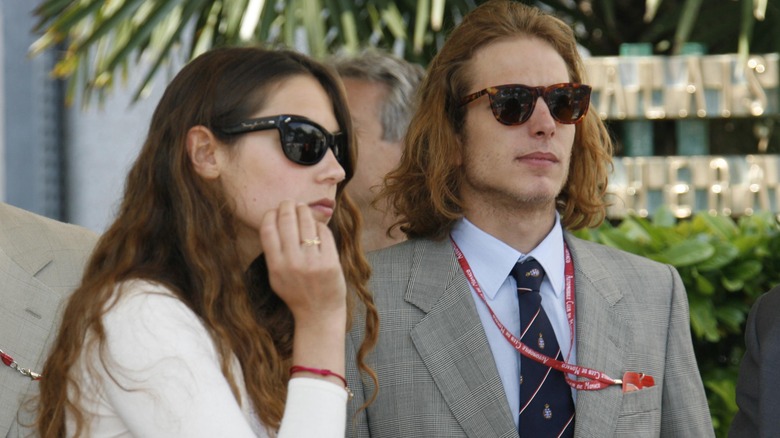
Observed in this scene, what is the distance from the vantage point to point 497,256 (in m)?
2.86

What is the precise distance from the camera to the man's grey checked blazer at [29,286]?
2469 millimetres

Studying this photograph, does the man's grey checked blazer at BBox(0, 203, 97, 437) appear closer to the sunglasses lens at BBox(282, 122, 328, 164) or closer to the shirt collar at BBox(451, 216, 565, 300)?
the sunglasses lens at BBox(282, 122, 328, 164)

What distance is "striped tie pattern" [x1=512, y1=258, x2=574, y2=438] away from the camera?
2.64 m

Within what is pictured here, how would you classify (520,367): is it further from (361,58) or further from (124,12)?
(124,12)

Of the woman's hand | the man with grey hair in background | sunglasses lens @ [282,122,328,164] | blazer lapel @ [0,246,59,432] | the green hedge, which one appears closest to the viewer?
the woman's hand

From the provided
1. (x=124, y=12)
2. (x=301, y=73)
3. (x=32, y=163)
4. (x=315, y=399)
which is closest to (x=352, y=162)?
(x=301, y=73)

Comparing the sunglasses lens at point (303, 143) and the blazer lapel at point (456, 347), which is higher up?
the sunglasses lens at point (303, 143)

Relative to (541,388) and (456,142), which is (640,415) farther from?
(456,142)

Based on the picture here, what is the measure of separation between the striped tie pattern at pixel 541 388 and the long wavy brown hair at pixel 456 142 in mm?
352

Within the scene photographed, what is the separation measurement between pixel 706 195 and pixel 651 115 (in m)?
0.42

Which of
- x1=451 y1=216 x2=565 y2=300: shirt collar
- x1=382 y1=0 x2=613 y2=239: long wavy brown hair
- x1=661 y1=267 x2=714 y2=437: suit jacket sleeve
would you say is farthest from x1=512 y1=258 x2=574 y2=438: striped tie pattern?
x1=382 y1=0 x2=613 y2=239: long wavy brown hair

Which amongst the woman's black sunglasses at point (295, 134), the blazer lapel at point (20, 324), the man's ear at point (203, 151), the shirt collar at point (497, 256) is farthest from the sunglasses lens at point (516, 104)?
the blazer lapel at point (20, 324)

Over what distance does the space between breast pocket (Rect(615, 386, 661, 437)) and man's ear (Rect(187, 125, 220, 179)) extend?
1.06 meters

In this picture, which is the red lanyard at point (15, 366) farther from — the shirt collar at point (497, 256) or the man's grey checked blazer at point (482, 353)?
the shirt collar at point (497, 256)
